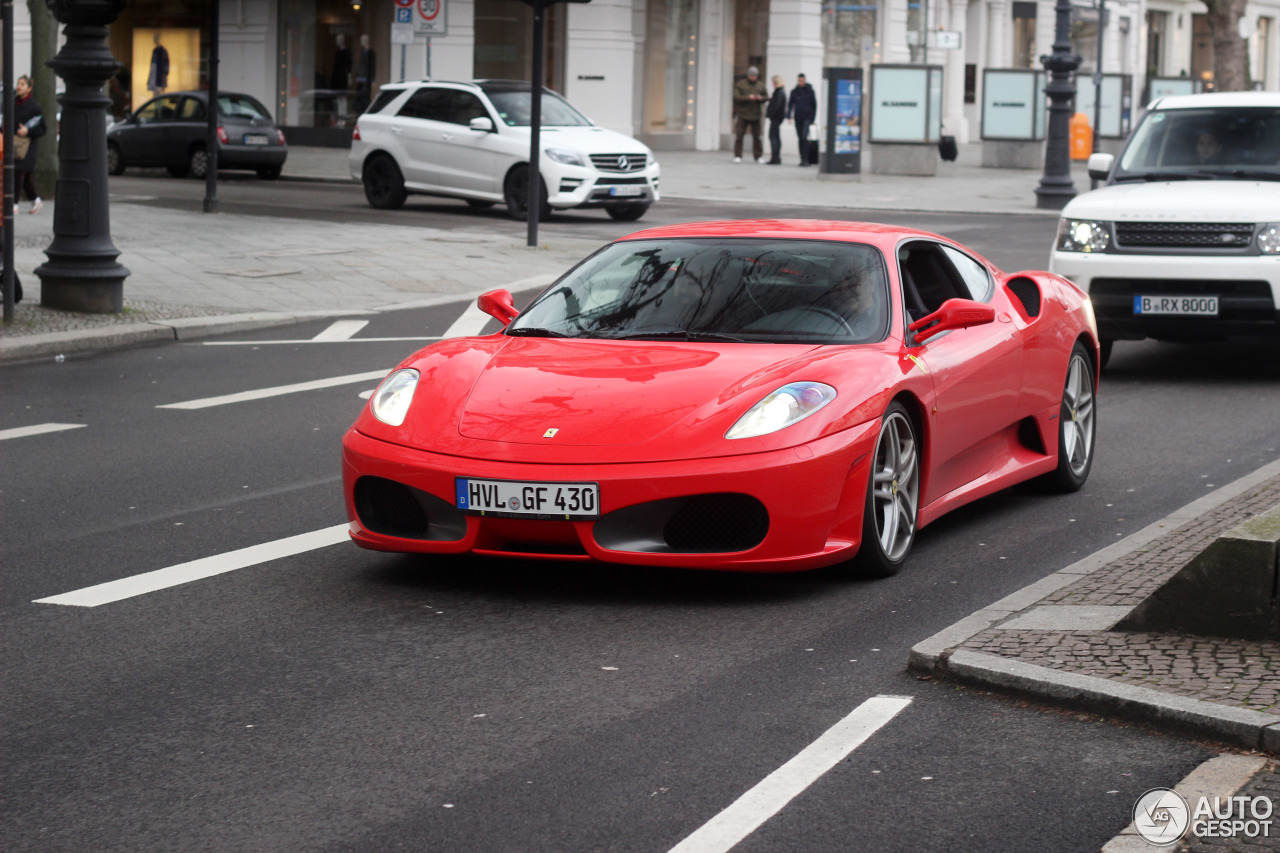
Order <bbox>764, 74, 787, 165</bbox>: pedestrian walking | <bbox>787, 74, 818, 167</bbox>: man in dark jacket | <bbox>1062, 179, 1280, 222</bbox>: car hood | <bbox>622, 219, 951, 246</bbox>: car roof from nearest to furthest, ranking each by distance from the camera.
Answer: <bbox>622, 219, 951, 246</bbox>: car roof
<bbox>1062, 179, 1280, 222</bbox>: car hood
<bbox>787, 74, 818, 167</bbox>: man in dark jacket
<bbox>764, 74, 787, 165</bbox>: pedestrian walking

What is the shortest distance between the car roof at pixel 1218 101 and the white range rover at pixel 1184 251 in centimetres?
49

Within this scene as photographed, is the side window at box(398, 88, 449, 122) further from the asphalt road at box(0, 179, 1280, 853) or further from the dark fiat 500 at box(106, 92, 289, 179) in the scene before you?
the asphalt road at box(0, 179, 1280, 853)

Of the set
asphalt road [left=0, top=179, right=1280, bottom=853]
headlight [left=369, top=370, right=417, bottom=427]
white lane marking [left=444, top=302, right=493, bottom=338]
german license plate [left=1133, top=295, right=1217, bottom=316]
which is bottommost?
asphalt road [left=0, top=179, right=1280, bottom=853]

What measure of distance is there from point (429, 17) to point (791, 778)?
81.5 ft

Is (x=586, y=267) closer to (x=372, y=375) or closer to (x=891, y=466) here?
(x=891, y=466)

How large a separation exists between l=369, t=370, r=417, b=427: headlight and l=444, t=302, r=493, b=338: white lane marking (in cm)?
734

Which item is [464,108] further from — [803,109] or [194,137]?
[803,109]

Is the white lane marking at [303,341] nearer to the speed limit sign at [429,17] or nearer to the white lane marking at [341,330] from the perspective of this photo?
the white lane marking at [341,330]

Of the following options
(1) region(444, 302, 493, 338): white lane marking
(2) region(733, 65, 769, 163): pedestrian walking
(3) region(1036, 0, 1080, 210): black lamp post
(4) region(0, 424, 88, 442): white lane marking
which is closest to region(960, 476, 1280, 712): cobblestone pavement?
(4) region(0, 424, 88, 442): white lane marking

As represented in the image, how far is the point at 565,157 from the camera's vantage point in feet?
77.3

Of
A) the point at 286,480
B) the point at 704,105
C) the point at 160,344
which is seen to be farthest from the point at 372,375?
the point at 704,105

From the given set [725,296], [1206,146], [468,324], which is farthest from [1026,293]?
[468,324]

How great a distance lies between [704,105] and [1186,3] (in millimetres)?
32857

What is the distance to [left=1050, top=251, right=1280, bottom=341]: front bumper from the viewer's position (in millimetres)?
11312
